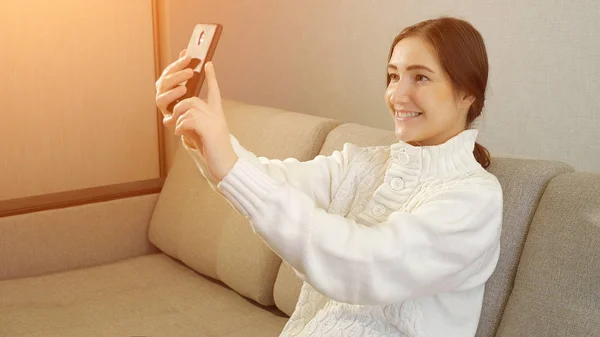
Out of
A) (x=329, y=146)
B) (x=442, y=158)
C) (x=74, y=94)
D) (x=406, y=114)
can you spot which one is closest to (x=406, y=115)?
(x=406, y=114)

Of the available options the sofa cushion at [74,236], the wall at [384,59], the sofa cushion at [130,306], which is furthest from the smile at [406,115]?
the sofa cushion at [74,236]

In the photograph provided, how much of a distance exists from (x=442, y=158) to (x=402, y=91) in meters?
0.14

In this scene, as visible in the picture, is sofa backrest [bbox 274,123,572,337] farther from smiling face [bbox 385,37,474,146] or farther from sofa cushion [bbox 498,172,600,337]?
smiling face [bbox 385,37,474,146]

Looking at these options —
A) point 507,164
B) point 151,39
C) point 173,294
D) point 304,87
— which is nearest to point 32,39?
point 151,39

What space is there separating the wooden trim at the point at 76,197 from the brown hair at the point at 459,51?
1397mm

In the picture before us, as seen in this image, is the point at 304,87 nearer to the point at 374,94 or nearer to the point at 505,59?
the point at 374,94

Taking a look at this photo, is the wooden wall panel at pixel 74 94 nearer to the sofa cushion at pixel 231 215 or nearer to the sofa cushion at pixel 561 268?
the sofa cushion at pixel 231 215

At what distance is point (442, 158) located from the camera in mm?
1503

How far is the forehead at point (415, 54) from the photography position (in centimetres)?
151

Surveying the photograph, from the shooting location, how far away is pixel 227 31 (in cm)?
311

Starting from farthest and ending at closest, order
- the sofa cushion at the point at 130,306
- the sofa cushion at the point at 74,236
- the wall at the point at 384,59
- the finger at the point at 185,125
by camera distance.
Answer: the sofa cushion at the point at 74,236
the sofa cushion at the point at 130,306
the wall at the point at 384,59
the finger at the point at 185,125

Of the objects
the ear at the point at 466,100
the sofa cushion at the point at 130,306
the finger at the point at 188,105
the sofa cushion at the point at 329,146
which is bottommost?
the sofa cushion at the point at 130,306

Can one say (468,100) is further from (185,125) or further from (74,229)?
(74,229)

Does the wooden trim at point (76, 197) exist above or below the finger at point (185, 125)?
below
